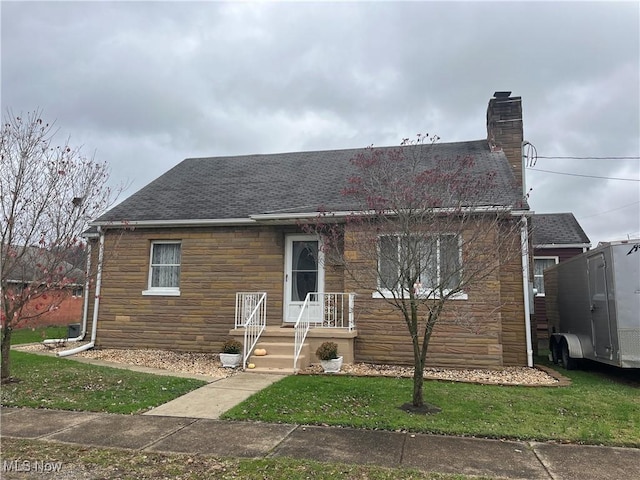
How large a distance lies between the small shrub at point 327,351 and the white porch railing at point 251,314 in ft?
5.30

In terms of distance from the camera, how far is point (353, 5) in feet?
31.3

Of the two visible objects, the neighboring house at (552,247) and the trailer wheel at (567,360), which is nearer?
the trailer wheel at (567,360)

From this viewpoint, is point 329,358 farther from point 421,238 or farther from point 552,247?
point 552,247

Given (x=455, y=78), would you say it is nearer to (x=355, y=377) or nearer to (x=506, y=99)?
(x=506, y=99)

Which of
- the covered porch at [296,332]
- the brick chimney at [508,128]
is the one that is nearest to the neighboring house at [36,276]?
the covered porch at [296,332]

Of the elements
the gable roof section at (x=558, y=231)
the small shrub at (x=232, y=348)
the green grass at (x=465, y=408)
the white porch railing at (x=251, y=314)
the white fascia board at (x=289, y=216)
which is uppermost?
the gable roof section at (x=558, y=231)

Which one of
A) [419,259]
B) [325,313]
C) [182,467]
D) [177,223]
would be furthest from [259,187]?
[182,467]

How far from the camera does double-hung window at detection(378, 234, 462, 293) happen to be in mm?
5758

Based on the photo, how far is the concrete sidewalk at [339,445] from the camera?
401cm

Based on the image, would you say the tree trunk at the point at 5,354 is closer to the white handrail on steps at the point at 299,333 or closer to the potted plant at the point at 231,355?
the potted plant at the point at 231,355

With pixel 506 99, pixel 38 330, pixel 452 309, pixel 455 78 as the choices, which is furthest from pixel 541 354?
pixel 38 330

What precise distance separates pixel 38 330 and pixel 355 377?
16.8 m

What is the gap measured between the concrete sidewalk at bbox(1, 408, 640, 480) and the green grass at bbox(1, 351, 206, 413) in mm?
589

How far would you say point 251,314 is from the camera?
9.39 m
